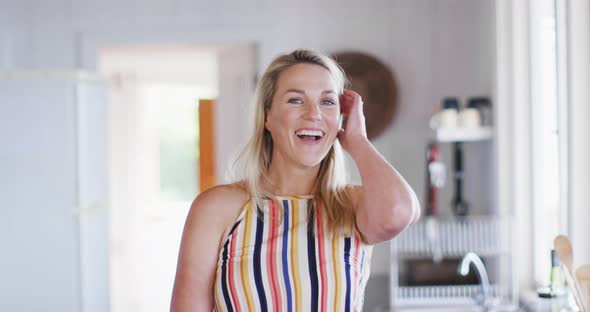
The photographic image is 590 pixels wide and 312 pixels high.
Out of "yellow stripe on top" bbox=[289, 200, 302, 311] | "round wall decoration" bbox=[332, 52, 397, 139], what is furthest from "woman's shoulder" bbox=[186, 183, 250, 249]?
"round wall decoration" bbox=[332, 52, 397, 139]

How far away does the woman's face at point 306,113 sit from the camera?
1413mm

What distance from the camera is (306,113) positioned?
1.41 metres

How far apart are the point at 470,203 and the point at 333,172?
9.62 feet

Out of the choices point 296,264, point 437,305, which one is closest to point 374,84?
point 437,305

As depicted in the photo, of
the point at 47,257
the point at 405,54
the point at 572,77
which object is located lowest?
the point at 47,257

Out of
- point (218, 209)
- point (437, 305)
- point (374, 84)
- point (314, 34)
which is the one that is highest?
point (314, 34)

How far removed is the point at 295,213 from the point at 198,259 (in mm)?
195

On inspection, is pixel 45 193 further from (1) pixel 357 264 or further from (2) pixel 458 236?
(1) pixel 357 264

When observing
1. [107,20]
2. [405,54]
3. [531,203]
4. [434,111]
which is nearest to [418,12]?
[405,54]

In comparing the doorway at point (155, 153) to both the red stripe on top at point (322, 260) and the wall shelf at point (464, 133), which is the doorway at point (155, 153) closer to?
the wall shelf at point (464, 133)

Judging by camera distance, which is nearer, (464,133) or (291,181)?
(291,181)

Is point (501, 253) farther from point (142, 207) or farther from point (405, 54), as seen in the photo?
point (142, 207)

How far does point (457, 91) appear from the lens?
4.32 meters

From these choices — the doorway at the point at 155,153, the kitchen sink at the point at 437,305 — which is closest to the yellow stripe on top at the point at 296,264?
the kitchen sink at the point at 437,305
